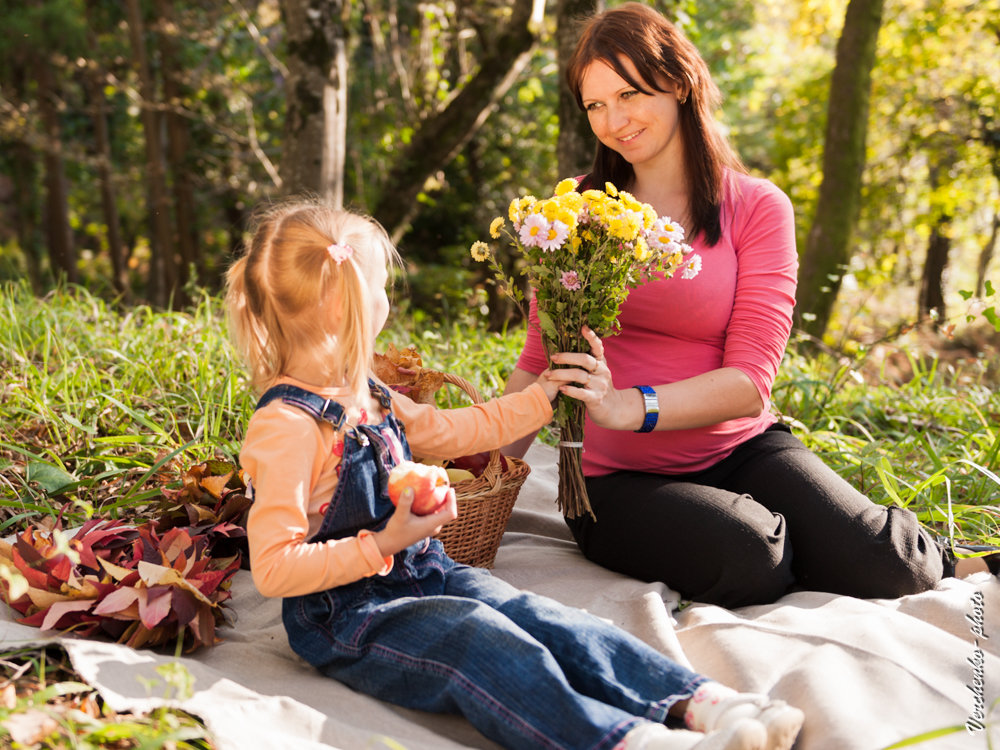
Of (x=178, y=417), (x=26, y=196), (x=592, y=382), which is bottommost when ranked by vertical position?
(x=178, y=417)

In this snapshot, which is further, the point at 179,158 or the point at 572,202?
the point at 179,158

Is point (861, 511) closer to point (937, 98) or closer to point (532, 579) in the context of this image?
point (532, 579)

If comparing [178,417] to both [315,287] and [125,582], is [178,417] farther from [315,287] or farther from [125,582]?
[315,287]

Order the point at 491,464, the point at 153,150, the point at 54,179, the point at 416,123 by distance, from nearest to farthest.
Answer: the point at 491,464 → the point at 416,123 → the point at 153,150 → the point at 54,179

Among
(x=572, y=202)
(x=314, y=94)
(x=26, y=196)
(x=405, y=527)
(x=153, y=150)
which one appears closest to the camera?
(x=405, y=527)

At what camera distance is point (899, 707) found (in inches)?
71.7

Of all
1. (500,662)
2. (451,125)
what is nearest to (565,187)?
(500,662)

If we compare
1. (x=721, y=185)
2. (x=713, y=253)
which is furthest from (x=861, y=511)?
(x=721, y=185)

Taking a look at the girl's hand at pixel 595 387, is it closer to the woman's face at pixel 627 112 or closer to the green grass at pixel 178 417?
the woman's face at pixel 627 112

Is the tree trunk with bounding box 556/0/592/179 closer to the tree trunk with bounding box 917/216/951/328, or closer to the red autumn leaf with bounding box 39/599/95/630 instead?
the red autumn leaf with bounding box 39/599/95/630

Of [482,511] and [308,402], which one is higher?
[308,402]

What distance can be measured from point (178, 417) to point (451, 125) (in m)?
4.16

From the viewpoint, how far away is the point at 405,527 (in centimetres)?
181

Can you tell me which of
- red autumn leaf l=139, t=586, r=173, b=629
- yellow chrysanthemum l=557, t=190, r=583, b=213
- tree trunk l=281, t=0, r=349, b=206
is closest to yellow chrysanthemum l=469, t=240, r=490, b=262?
yellow chrysanthemum l=557, t=190, r=583, b=213
